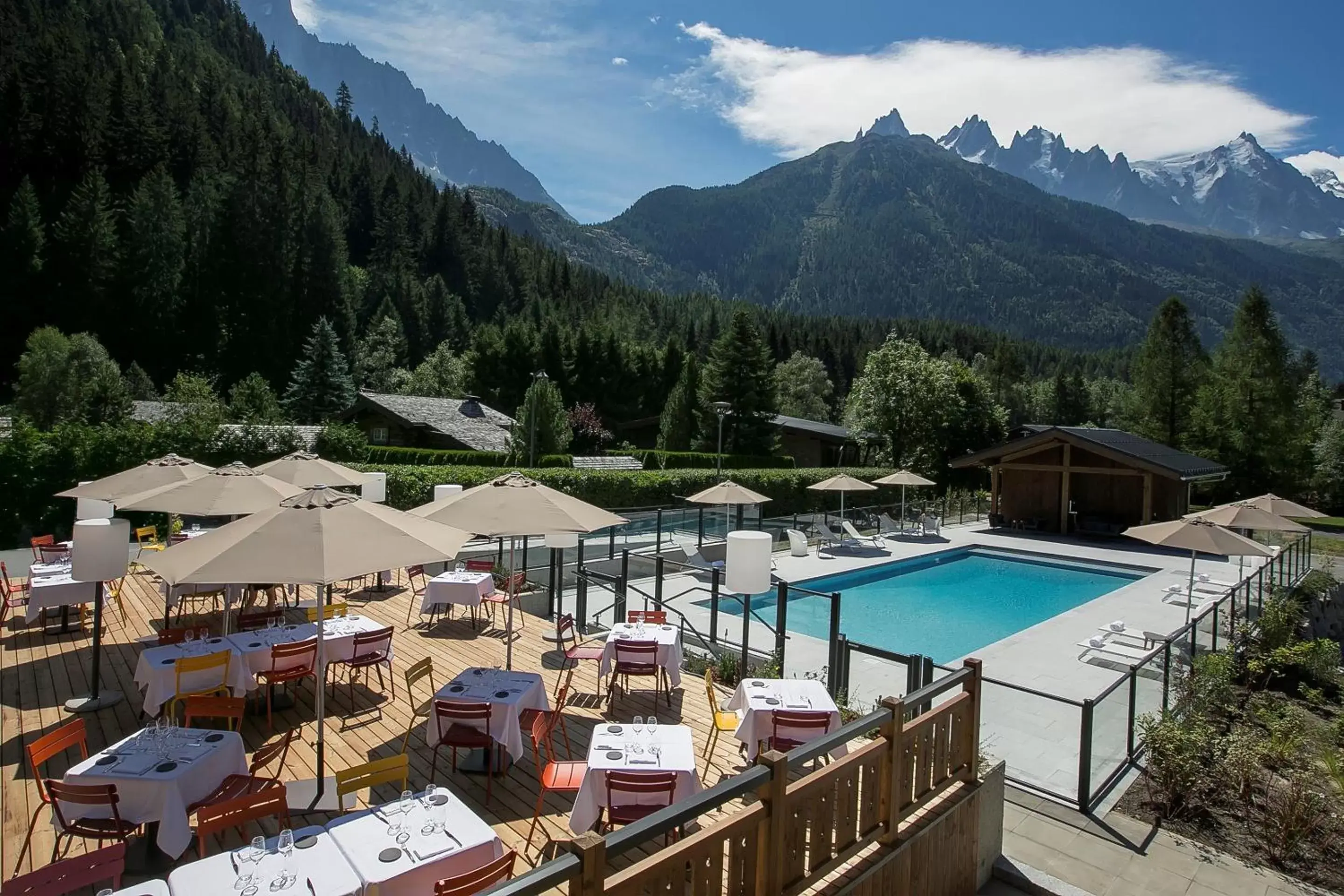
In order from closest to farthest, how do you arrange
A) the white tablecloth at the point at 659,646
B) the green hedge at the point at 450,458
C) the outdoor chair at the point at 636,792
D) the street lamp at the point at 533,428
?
1. the outdoor chair at the point at 636,792
2. the white tablecloth at the point at 659,646
3. the street lamp at the point at 533,428
4. the green hedge at the point at 450,458

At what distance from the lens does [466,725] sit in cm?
582

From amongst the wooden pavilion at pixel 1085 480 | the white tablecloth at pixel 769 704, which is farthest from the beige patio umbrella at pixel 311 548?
the wooden pavilion at pixel 1085 480

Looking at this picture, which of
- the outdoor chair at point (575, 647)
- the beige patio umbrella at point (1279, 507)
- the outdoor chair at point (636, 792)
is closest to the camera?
the outdoor chair at point (636, 792)

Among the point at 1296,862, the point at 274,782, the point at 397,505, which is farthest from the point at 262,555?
the point at 397,505

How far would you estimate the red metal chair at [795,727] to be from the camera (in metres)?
6.01

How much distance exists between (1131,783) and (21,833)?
9456 millimetres

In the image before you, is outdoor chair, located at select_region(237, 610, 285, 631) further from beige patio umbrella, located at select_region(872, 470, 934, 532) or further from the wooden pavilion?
the wooden pavilion

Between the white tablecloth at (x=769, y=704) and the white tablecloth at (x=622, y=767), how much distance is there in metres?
1.02

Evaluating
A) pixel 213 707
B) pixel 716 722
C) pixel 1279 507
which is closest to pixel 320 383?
pixel 213 707

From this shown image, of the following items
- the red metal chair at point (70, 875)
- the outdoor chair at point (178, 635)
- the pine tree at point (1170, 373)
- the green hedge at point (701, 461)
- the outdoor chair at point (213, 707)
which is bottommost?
the green hedge at point (701, 461)

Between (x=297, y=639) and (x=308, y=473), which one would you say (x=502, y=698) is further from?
(x=308, y=473)

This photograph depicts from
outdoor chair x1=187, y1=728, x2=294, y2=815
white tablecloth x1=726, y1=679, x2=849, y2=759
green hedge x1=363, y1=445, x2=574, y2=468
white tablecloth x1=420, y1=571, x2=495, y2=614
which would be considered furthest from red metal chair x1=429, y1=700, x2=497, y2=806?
green hedge x1=363, y1=445, x2=574, y2=468

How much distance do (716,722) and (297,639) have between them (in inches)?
174

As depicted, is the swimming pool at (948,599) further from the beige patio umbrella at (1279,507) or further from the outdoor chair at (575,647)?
the beige patio umbrella at (1279,507)
